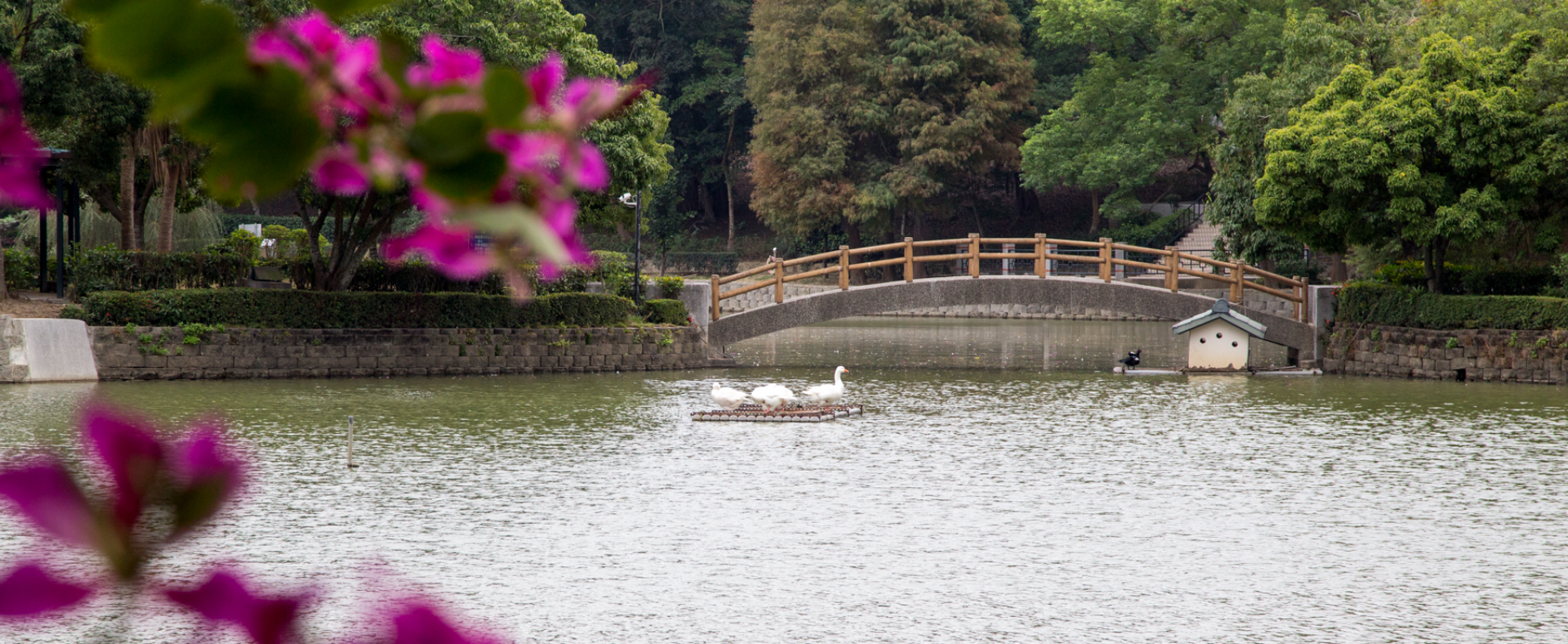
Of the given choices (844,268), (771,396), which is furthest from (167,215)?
(771,396)

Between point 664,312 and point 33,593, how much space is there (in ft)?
80.7

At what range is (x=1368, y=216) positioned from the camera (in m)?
23.4

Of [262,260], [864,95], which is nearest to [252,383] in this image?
[262,260]

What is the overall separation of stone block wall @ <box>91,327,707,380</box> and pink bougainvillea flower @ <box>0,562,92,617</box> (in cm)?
2080

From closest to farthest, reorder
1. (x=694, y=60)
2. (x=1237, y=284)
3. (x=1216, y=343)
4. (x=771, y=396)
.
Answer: (x=771, y=396) → (x=1216, y=343) → (x=1237, y=284) → (x=694, y=60)

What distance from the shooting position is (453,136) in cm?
92

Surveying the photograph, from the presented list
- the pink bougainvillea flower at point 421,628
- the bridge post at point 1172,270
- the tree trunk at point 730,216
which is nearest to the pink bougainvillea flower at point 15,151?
the pink bougainvillea flower at point 421,628

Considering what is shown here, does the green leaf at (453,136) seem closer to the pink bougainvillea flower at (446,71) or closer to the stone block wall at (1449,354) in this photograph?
the pink bougainvillea flower at (446,71)

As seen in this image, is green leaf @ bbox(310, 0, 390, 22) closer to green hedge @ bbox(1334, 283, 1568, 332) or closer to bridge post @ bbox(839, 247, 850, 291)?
green hedge @ bbox(1334, 283, 1568, 332)

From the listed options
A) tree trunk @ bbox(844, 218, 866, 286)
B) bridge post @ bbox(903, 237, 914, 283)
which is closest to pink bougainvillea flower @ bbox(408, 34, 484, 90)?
bridge post @ bbox(903, 237, 914, 283)

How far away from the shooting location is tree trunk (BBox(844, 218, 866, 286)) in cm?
4769

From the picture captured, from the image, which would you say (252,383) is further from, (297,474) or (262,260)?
(297,474)

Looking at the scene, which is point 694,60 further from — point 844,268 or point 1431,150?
point 1431,150

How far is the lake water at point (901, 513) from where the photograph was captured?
8.02 metres
